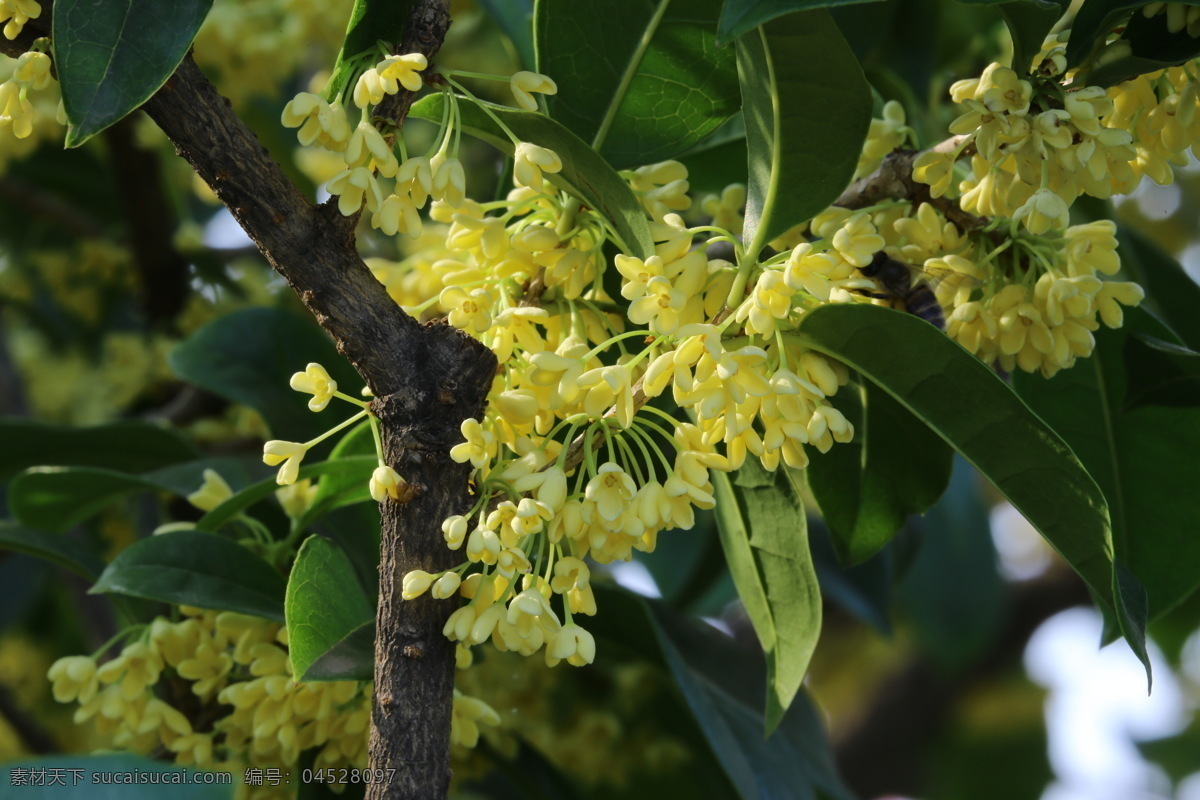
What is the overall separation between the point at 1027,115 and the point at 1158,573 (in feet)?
1.80

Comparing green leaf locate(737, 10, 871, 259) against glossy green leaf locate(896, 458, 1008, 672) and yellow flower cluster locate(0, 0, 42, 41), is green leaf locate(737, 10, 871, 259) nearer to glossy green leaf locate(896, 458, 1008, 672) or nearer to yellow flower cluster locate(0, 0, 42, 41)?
yellow flower cluster locate(0, 0, 42, 41)

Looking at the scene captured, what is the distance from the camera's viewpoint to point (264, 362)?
61.6 inches

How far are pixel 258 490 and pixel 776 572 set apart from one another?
54cm

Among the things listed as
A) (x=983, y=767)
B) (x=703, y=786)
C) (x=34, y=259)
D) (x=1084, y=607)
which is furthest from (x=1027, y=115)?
(x=983, y=767)

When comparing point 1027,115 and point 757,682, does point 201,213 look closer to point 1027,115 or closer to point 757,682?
point 757,682

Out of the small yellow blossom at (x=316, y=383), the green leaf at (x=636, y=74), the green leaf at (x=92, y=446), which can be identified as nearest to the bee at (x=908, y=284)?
the green leaf at (x=636, y=74)

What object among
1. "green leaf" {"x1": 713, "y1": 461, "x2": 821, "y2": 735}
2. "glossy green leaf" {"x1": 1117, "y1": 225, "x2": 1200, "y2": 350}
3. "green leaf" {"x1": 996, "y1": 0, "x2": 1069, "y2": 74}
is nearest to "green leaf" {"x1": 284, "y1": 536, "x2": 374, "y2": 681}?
"green leaf" {"x1": 713, "y1": 461, "x2": 821, "y2": 735}

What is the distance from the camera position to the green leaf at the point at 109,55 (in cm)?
75

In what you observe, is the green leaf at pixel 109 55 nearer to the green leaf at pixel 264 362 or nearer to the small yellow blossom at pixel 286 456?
the small yellow blossom at pixel 286 456

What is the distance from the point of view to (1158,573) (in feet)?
3.77

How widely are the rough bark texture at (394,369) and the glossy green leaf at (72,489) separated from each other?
0.59 m

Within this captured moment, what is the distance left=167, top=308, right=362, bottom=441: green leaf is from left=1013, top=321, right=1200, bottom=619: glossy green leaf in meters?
0.92

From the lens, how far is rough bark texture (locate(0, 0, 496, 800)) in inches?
32.0

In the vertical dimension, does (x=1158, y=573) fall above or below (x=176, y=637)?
below
